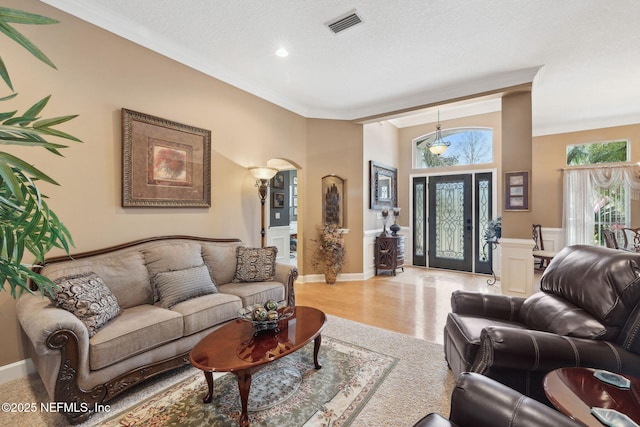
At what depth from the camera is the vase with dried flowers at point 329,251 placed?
515cm

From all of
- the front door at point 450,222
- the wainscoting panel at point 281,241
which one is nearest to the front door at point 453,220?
the front door at point 450,222

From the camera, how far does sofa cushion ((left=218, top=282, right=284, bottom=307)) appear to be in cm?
294

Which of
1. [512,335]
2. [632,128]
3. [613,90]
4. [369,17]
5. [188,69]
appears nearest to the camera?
[512,335]

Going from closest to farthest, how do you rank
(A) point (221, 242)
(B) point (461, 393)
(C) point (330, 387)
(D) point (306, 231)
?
(B) point (461, 393)
(C) point (330, 387)
(A) point (221, 242)
(D) point (306, 231)

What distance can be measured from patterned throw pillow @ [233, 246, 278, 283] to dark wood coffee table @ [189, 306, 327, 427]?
1.00 metres

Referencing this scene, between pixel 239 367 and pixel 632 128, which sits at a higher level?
pixel 632 128

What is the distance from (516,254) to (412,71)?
116 inches

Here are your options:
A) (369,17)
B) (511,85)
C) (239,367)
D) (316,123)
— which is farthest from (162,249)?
(511,85)

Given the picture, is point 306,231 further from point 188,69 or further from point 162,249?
point 188,69

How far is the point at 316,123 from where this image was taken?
535 cm

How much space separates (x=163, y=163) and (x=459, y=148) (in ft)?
19.2

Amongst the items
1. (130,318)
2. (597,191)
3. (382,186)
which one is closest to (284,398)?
(130,318)

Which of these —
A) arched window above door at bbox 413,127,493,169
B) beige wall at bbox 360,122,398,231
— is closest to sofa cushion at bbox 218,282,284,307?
beige wall at bbox 360,122,398,231

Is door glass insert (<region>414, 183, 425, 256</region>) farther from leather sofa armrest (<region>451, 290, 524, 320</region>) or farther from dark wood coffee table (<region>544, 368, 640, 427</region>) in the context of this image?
dark wood coffee table (<region>544, 368, 640, 427</region>)
